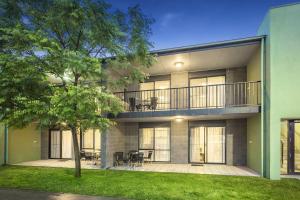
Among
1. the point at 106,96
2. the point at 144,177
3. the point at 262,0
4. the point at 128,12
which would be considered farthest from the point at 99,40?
the point at 262,0

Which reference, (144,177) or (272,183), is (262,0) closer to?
(272,183)

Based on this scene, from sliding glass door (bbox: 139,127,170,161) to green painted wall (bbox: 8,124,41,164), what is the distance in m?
7.85

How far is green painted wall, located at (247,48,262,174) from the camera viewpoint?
9328 mm

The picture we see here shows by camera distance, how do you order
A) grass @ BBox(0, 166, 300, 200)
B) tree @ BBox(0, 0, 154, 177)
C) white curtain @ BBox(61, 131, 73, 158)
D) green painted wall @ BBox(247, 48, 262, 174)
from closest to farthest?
grass @ BBox(0, 166, 300, 200) < tree @ BBox(0, 0, 154, 177) < green painted wall @ BBox(247, 48, 262, 174) < white curtain @ BBox(61, 131, 73, 158)

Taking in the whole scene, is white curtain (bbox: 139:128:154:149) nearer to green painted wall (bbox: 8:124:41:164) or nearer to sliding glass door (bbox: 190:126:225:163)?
sliding glass door (bbox: 190:126:225:163)

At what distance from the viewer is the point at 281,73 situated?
27.5 ft

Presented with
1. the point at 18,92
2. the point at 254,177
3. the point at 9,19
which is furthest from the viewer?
the point at 254,177

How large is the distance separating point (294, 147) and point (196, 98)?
557 cm

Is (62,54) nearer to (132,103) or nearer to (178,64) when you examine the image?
(132,103)

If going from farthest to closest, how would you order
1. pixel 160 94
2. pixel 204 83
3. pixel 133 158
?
pixel 160 94, pixel 204 83, pixel 133 158

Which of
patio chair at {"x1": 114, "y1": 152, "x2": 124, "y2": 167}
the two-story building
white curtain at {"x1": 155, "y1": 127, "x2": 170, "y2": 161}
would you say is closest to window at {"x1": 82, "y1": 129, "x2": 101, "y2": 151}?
the two-story building

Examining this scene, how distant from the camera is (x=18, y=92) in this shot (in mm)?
6684

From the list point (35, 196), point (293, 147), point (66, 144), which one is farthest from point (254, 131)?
point (66, 144)

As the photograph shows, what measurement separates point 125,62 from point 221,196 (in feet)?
21.4
